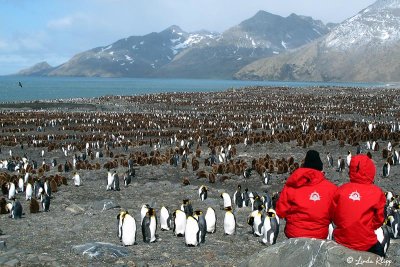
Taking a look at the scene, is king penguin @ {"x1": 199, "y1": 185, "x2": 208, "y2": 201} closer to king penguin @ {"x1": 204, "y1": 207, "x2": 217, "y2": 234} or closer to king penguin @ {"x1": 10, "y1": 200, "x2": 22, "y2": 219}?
king penguin @ {"x1": 204, "y1": 207, "x2": 217, "y2": 234}

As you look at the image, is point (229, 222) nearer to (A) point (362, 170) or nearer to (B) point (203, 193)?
(B) point (203, 193)

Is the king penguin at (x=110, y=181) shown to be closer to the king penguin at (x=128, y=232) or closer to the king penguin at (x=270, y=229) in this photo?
the king penguin at (x=128, y=232)

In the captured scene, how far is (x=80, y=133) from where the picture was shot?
123 feet

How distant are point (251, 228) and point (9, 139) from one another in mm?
24746

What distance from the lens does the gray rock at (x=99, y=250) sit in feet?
28.8

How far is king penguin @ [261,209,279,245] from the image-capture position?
9902 mm

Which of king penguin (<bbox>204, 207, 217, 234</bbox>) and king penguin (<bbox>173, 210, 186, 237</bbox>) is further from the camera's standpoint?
king penguin (<bbox>204, 207, 217, 234</bbox>)

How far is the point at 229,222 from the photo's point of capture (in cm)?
1104

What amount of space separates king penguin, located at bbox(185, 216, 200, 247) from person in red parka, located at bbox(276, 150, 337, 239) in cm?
446

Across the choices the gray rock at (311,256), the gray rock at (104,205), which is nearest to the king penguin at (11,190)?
the gray rock at (104,205)

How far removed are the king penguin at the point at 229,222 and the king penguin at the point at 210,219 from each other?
35cm

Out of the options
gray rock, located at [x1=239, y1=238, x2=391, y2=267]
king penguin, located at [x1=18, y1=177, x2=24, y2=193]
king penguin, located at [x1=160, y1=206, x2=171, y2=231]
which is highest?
gray rock, located at [x1=239, y1=238, x2=391, y2=267]

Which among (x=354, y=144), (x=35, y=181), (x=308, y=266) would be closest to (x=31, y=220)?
(x=35, y=181)

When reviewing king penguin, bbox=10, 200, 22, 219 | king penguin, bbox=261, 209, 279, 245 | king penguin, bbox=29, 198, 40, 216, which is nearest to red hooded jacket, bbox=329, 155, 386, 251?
king penguin, bbox=261, 209, 279, 245
